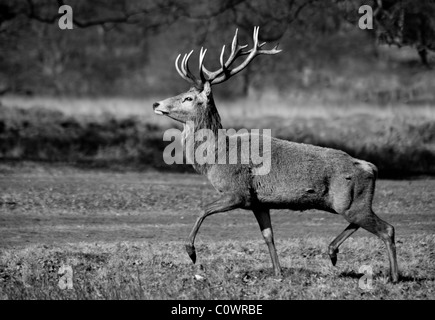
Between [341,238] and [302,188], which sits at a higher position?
[302,188]

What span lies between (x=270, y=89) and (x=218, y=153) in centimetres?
1938

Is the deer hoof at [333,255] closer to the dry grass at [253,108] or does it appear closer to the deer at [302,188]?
the deer at [302,188]

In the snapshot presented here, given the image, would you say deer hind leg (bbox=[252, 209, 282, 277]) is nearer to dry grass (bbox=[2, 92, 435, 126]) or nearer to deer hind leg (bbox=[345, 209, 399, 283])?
deer hind leg (bbox=[345, 209, 399, 283])

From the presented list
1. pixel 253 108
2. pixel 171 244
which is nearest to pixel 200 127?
pixel 171 244

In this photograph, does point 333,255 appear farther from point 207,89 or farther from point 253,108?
point 253,108

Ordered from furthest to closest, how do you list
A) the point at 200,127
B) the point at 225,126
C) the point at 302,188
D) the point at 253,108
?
the point at 253,108
the point at 225,126
the point at 200,127
the point at 302,188

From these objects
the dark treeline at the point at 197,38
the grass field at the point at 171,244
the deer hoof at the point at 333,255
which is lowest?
the grass field at the point at 171,244

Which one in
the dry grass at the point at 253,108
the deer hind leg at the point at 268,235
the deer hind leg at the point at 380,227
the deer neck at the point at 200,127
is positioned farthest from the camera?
the dry grass at the point at 253,108

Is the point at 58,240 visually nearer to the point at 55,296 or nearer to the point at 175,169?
the point at 55,296

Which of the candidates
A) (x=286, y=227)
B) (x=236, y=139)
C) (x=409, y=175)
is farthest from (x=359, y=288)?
(x=409, y=175)

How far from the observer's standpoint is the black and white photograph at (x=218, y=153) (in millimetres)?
9383

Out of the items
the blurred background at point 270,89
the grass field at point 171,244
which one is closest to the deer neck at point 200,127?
the grass field at point 171,244

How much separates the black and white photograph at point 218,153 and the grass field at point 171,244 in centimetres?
Answer: 4

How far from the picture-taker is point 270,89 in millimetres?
28953
